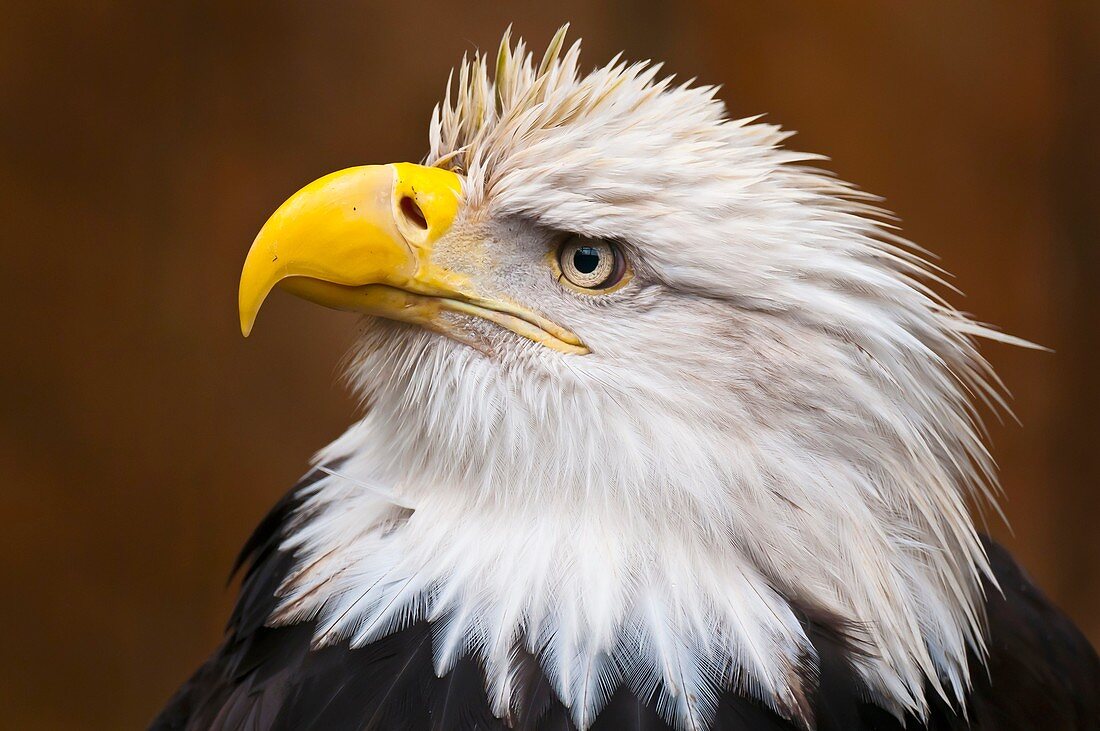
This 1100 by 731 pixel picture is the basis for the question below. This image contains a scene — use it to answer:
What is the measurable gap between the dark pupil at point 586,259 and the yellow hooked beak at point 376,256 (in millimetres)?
88

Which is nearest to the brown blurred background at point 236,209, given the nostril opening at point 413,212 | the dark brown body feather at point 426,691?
the dark brown body feather at point 426,691

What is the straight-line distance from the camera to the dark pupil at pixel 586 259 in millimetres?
1492

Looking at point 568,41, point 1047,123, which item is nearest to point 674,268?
point 568,41

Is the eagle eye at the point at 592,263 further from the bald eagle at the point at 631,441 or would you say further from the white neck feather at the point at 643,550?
the white neck feather at the point at 643,550

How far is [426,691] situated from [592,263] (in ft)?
1.98

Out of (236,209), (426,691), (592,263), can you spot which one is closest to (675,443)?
(592,263)

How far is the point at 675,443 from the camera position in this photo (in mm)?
1443

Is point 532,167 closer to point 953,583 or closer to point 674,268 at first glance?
point 674,268

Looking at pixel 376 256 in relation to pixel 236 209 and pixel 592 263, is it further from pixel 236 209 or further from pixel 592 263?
pixel 236 209

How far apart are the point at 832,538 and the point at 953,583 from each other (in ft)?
0.75

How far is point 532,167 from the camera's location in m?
1.49

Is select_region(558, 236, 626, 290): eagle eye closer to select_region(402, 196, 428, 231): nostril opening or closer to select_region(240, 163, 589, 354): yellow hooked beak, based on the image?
select_region(240, 163, 589, 354): yellow hooked beak

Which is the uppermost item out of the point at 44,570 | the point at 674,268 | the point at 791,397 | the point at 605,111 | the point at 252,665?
the point at 605,111

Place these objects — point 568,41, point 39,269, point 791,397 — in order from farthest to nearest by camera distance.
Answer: point 568,41, point 39,269, point 791,397
